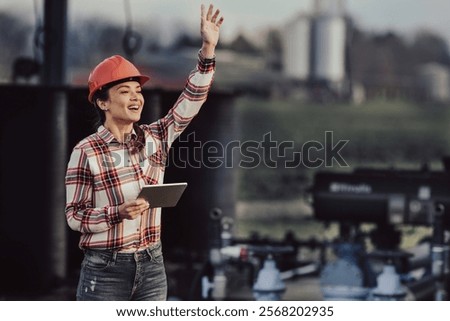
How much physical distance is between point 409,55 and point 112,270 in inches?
99.6

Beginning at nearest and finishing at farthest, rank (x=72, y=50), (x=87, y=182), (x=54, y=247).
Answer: (x=87, y=182), (x=54, y=247), (x=72, y=50)

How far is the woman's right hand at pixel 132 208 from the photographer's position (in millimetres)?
2877

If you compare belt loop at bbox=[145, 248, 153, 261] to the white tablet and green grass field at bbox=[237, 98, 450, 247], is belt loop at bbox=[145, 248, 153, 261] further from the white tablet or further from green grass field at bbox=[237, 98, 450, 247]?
green grass field at bbox=[237, 98, 450, 247]

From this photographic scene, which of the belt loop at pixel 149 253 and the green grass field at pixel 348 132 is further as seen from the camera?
the green grass field at pixel 348 132

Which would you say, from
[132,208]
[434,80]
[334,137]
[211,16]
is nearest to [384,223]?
[334,137]

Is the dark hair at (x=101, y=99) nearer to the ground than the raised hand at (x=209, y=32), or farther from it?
nearer to the ground

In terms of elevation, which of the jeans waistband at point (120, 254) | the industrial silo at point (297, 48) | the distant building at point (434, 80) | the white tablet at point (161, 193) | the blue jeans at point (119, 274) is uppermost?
the industrial silo at point (297, 48)

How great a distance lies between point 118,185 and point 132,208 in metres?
0.18

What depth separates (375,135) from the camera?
575 cm

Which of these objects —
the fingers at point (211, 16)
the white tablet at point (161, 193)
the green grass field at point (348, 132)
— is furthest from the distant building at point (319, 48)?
the white tablet at point (161, 193)

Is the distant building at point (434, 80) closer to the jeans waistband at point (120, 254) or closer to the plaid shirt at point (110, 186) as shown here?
the plaid shirt at point (110, 186)
